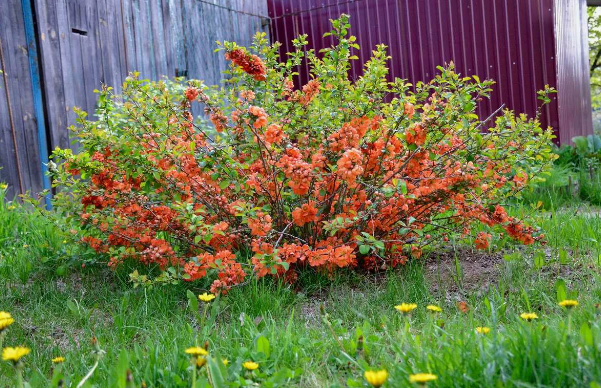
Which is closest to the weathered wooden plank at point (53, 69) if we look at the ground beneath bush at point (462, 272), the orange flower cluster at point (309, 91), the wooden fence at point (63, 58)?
the wooden fence at point (63, 58)

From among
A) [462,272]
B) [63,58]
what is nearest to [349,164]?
[462,272]

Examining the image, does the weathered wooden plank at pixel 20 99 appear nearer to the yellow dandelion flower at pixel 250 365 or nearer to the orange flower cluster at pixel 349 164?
the orange flower cluster at pixel 349 164

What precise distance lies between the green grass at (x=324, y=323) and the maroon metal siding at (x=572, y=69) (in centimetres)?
403

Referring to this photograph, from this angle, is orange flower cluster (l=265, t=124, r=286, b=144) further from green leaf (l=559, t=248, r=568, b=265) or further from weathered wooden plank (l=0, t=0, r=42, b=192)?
weathered wooden plank (l=0, t=0, r=42, b=192)

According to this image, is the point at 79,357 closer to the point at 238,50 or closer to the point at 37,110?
the point at 238,50

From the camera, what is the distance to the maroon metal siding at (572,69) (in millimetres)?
7121

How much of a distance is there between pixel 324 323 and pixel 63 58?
383 centimetres

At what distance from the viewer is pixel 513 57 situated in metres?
6.88

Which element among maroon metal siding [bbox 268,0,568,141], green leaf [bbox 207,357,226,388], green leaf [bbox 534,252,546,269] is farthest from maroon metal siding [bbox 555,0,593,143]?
green leaf [bbox 207,357,226,388]

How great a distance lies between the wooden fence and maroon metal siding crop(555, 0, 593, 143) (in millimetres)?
4345

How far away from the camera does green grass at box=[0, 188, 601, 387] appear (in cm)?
140

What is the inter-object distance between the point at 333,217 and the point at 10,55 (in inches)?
129

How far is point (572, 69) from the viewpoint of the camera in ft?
27.1

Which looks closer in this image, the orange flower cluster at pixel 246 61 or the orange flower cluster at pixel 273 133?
the orange flower cluster at pixel 273 133
